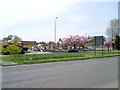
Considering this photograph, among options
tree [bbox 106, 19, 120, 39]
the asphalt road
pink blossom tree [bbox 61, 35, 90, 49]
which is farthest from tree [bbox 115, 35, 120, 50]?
the asphalt road

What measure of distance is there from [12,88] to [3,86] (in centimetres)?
64

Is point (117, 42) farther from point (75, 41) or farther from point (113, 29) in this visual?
point (75, 41)

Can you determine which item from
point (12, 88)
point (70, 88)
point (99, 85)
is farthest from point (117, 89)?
point (12, 88)

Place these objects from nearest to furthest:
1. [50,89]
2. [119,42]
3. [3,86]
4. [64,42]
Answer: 1. [50,89]
2. [3,86]
3. [119,42]
4. [64,42]

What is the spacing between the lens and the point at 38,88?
8656 mm

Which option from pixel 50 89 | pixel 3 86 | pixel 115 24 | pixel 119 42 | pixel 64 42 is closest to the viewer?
pixel 50 89

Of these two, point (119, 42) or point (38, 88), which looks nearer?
point (38, 88)

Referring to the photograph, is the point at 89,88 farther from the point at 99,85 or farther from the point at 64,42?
the point at 64,42

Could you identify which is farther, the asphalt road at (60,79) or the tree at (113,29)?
the tree at (113,29)

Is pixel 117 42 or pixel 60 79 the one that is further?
pixel 117 42

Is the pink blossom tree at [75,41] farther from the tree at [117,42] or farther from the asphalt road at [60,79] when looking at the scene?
the asphalt road at [60,79]

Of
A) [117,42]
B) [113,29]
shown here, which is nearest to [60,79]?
[117,42]

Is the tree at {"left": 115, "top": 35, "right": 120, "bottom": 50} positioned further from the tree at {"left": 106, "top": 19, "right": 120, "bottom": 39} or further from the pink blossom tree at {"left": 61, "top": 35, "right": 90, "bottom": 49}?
the pink blossom tree at {"left": 61, "top": 35, "right": 90, "bottom": 49}

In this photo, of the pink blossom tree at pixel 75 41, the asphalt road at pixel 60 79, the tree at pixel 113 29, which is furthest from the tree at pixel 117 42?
the asphalt road at pixel 60 79
